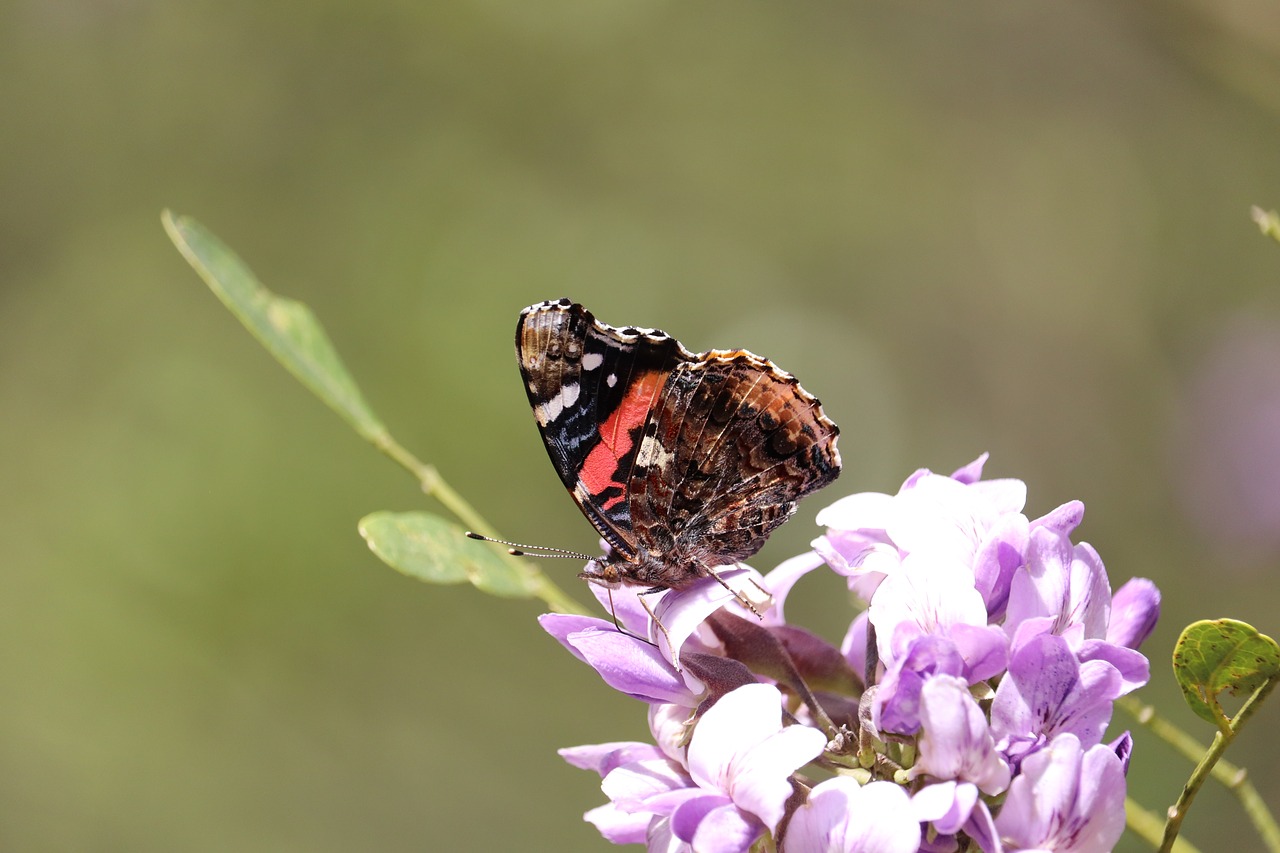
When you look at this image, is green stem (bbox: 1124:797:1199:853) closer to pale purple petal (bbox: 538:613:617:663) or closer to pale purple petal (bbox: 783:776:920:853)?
pale purple petal (bbox: 783:776:920:853)

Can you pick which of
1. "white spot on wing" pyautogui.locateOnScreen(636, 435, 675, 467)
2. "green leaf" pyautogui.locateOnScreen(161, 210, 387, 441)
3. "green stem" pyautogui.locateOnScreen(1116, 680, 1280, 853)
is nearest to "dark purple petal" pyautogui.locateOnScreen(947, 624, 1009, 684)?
"green stem" pyautogui.locateOnScreen(1116, 680, 1280, 853)

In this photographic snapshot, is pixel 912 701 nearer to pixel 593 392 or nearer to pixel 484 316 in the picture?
pixel 593 392

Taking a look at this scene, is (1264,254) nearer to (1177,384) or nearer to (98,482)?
(1177,384)

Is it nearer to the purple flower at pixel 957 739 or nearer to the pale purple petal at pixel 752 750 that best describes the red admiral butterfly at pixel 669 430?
the pale purple petal at pixel 752 750

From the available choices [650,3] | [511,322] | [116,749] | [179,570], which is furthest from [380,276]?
[116,749]

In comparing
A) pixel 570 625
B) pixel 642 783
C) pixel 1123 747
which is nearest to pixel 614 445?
pixel 570 625
